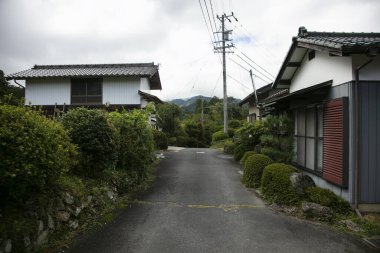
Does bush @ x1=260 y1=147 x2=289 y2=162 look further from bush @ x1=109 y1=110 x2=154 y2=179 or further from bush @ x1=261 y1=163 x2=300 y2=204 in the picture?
bush @ x1=109 y1=110 x2=154 y2=179

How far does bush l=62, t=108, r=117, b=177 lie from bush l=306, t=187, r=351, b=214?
197 inches

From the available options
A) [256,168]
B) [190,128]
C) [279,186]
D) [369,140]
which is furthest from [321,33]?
[190,128]

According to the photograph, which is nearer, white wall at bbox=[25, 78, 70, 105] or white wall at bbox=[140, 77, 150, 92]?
white wall at bbox=[140, 77, 150, 92]

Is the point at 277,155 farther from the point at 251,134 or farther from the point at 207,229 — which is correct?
the point at 207,229

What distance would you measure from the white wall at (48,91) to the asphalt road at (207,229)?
1598 centimetres

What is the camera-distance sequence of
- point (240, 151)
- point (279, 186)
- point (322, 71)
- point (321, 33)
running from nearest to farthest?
point (279, 186)
point (322, 71)
point (321, 33)
point (240, 151)

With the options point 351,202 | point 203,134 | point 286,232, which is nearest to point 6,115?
point 286,232

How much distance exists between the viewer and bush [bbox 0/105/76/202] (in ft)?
13.7

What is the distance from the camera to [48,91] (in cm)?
2261

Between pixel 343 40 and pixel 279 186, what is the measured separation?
4.04 metres

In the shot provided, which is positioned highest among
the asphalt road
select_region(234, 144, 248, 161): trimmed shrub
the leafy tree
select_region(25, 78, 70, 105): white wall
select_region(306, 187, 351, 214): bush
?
select_region(25, 78, 70, 105): white wall

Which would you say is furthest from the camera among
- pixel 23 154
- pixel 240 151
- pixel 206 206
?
pixel 240 151

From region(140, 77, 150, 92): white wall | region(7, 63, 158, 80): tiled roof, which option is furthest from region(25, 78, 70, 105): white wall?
region(140, 77, 150, 92): white wall

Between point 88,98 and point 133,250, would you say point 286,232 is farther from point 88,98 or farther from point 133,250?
Answer: point 88,98
